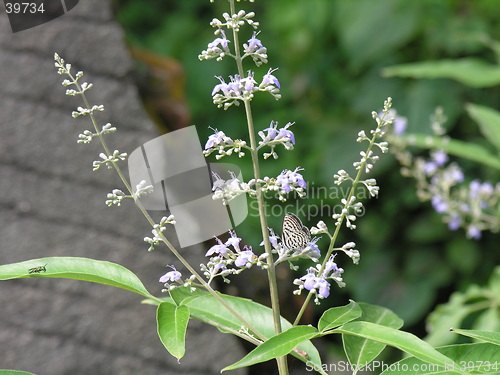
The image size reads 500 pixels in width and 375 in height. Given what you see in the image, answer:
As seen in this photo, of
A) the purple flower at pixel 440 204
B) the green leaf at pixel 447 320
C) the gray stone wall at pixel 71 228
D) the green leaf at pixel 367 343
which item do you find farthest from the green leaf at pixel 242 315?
the purple flower at pixel 440 204

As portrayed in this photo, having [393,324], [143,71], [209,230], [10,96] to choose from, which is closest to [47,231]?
[10,96]

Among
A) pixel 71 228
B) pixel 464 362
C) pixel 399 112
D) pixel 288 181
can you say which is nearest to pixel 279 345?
pixel 288 181

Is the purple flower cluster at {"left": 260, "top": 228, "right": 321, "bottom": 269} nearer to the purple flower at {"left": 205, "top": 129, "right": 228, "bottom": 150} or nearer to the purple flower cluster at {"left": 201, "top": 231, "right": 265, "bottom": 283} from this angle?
the purple flower cluster at {"left": 201, "top": 231, "right": 265, "bottom": 283}

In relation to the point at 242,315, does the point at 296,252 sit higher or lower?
higher

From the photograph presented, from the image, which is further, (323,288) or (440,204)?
(440,204)

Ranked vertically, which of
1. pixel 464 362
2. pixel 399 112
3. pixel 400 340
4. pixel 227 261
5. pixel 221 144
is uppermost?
pixel 221 144

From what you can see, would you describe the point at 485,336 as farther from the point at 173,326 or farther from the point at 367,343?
the point at 173,326

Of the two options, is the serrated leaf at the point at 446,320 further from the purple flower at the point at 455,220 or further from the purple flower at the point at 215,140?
the purple flower at the point at 215,140
